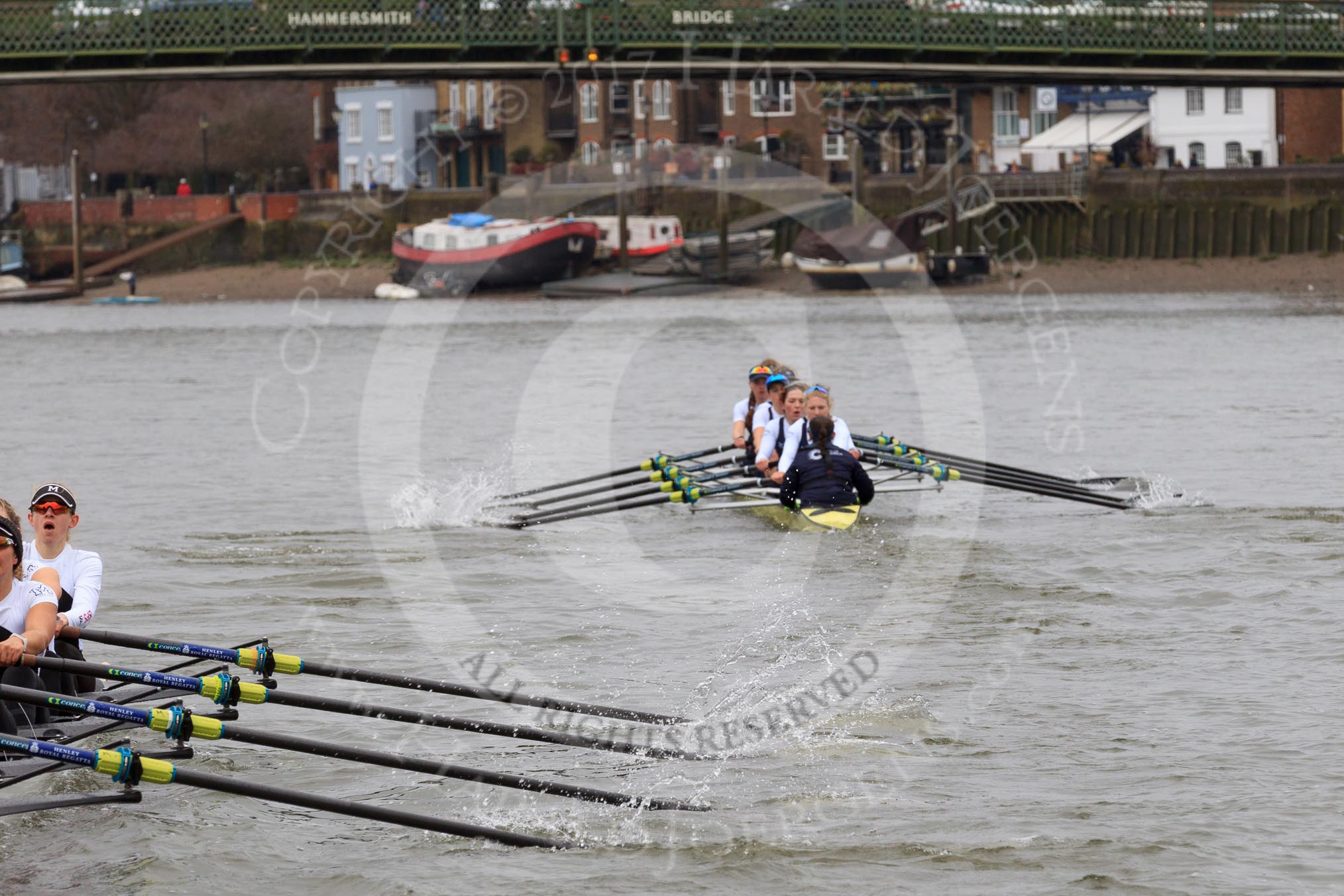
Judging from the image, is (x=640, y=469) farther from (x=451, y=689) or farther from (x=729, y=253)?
(x=729, y=253)

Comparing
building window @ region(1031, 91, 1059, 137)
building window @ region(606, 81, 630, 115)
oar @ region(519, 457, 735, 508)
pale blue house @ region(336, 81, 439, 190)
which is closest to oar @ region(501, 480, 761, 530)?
oar @ region(519, 457, 735, 508)

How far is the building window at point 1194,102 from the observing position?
76.1m

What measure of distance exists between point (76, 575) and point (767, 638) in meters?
6.01

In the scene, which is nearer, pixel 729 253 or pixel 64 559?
pixel 64 559

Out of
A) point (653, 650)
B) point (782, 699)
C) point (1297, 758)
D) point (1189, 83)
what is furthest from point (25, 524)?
point (1189, 83)

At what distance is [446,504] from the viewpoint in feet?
73.2

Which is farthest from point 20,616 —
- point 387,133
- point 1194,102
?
point 387,133

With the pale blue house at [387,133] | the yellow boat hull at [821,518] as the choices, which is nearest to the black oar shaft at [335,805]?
the yellow boat hull at [821,518]

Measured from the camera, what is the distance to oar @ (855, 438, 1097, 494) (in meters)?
20.0

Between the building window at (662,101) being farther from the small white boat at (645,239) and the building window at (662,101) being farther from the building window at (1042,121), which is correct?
the building window at (1042,121)

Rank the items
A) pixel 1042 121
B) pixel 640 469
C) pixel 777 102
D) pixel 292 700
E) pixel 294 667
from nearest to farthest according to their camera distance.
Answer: pixel 292 700
pixel 294 667
pixel 640 469
pixel 1042 121
pixel 777 102

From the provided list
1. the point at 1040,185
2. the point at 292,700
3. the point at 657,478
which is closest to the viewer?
the point at 292,700

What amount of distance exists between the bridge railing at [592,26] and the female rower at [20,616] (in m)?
35.9

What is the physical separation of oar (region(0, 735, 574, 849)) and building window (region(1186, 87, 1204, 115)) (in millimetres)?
72422
